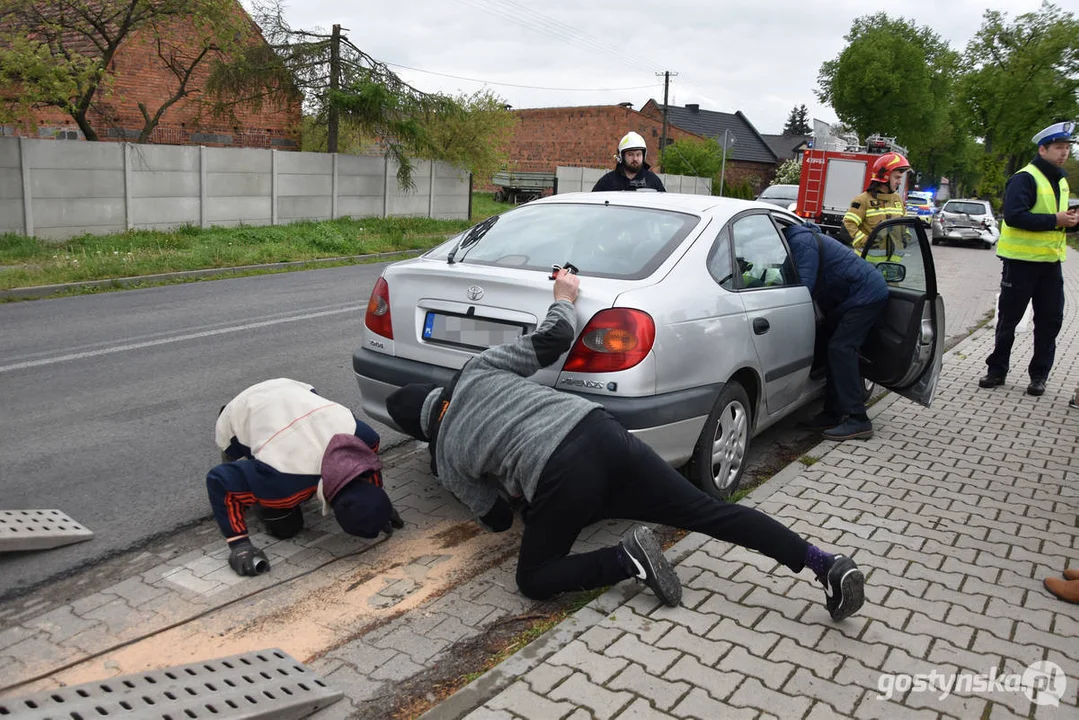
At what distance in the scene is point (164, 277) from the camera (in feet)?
43.3

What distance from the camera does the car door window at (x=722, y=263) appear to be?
463cm

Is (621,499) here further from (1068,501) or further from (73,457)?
(73,457)

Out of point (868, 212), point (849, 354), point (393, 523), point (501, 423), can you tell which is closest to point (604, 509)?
point (501, 423)

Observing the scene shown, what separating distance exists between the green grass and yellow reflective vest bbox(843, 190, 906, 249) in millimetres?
10030

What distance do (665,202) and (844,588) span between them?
8.24 ft

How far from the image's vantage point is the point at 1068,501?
4.98 m

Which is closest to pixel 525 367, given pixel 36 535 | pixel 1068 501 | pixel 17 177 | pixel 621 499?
pixel 621 499

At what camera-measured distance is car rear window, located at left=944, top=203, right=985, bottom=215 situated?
28703mm

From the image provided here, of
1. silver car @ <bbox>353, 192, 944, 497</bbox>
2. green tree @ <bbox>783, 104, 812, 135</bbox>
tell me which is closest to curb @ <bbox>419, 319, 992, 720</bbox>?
silver car @ <bbox>353, 192, 944, 497</bbox>

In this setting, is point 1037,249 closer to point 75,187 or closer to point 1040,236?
point 1040,236

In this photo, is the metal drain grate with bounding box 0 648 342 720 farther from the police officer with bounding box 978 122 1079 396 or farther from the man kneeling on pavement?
the police officer with bounding box 978 122 1079 396

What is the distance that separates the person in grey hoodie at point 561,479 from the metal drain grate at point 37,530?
1716 mm

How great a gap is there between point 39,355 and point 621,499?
628 cm

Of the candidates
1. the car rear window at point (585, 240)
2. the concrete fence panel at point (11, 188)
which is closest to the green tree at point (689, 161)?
the concrete fence panel at point (11, 188)
